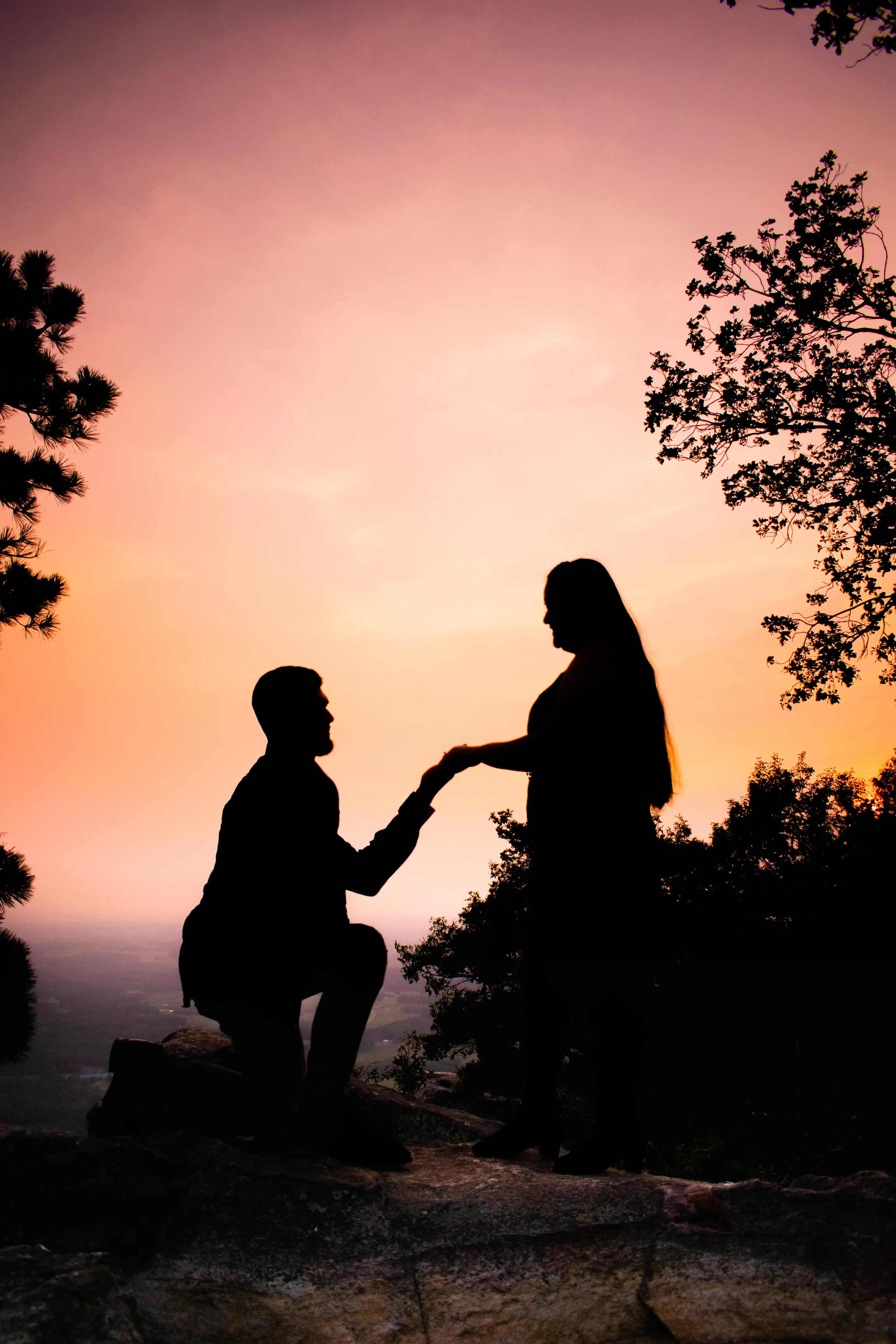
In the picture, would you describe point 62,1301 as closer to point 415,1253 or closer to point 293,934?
point 415,1253

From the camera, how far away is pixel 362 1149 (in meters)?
3.26

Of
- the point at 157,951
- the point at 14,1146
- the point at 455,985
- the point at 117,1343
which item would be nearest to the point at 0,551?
the point at 14,1146

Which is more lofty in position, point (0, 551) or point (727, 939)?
point (0, 551)

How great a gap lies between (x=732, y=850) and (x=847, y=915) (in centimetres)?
383

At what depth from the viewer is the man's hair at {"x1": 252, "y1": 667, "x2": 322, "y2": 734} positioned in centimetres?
339

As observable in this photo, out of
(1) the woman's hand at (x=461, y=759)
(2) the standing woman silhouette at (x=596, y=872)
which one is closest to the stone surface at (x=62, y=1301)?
(2) the standing woman silhouette at (x=596, y=872)

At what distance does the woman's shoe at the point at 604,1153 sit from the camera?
3.12 m

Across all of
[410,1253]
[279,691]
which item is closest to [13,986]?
[279,691]

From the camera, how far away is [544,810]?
338 centimetres

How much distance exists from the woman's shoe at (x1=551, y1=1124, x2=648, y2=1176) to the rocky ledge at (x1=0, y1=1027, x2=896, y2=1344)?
6 cm

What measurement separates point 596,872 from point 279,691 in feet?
5.42

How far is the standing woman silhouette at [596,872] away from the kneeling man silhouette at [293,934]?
552mm

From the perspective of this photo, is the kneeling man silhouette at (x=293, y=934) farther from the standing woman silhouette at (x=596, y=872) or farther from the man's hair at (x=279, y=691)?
the standing woman silhouette at (x=596, y=872)

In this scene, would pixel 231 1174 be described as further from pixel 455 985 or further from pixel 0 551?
pixel 455 985
